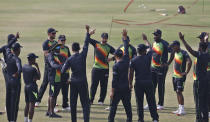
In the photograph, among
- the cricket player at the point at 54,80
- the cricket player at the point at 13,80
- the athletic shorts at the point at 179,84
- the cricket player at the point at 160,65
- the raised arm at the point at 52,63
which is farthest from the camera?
the cricket player at the point at 160,65

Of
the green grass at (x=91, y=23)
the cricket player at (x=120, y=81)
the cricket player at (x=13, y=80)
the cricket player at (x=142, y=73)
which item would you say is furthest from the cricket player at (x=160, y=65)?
the cricket player at (x=13, y=80)

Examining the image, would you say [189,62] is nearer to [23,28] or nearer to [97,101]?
[97,101]

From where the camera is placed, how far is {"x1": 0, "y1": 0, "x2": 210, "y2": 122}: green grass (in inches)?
621

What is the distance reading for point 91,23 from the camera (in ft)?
112

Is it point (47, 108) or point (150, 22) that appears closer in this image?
point (47, 108)

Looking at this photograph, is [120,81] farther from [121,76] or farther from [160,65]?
[160,65]

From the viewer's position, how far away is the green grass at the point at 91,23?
621 inches

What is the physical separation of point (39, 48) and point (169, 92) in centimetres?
1001

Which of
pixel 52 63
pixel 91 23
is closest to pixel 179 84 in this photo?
pixel 52 63

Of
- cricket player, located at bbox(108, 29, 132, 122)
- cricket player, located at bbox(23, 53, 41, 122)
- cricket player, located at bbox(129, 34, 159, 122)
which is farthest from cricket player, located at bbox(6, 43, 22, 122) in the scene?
cricket player, located at bbox(129, 34, 159, 122)

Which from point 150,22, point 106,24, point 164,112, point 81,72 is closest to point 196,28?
point 150,22

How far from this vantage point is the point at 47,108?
1580 cm

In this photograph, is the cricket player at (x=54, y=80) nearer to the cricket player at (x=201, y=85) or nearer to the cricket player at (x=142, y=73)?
the cricket player at (x=142, y=73)

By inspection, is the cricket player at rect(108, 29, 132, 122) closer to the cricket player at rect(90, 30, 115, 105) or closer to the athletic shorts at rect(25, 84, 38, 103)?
the athletic shorts at rect(25, 84, 38, 103)
